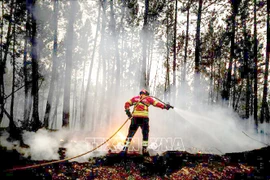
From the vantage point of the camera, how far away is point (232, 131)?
9336 millimetres

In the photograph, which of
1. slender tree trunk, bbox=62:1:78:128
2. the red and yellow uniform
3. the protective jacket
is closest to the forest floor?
the red and yellow uniform

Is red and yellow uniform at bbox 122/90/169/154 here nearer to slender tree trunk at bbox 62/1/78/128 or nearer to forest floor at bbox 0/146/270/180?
forest floor at bbox 0/146/270/180

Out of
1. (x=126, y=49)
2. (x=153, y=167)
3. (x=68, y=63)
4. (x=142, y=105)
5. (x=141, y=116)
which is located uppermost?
(x=126, y=49)

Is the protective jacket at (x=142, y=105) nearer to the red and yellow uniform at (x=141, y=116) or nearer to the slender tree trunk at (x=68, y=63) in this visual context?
the red and yellow uniform at (x=141, y=116)

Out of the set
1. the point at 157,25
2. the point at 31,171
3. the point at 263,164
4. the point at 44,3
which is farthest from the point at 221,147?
the point at 44,3

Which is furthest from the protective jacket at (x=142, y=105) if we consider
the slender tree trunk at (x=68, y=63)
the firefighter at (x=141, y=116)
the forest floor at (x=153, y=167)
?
the slender tree trunk at (x=68, y=63)

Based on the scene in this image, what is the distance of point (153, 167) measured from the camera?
3.83 metres

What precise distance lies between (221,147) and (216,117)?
380 centimetres

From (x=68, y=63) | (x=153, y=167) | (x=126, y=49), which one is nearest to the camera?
(x=153, y=167)

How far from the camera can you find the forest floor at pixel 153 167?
3113 mm

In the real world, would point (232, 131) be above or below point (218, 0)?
below

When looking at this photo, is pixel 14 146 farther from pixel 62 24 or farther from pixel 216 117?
pixel 62 24

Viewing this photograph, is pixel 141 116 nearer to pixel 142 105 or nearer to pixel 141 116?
pixel 141 116

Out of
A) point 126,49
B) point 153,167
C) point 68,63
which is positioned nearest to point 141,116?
point 153,167
